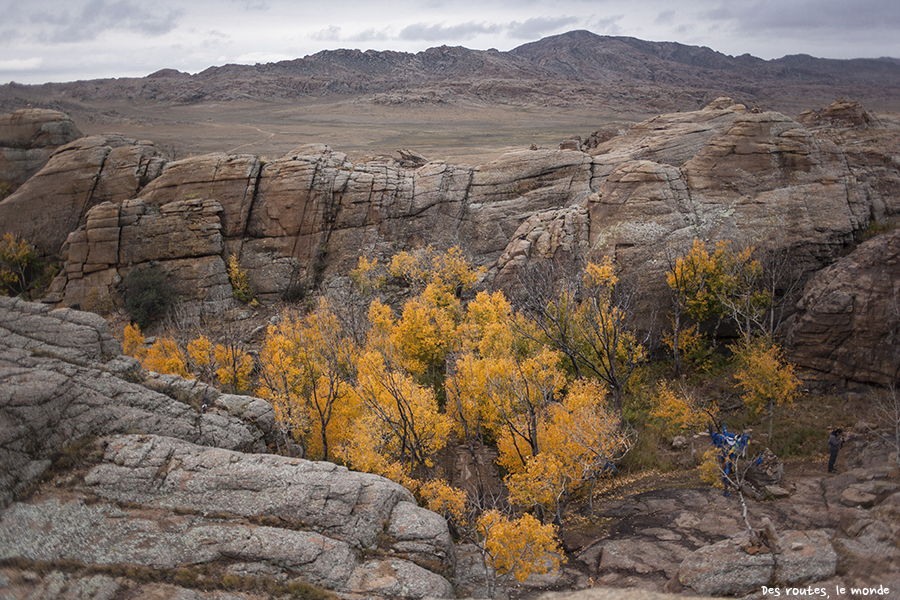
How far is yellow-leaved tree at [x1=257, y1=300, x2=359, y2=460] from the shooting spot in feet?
79.4

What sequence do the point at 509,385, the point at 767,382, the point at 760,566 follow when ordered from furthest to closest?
the point at 767,382 < the point at 509,385 < the point at 760,566

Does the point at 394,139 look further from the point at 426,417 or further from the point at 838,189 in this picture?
the point at 426,417

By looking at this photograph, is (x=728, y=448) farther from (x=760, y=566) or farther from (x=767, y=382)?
(x=767, y=382)

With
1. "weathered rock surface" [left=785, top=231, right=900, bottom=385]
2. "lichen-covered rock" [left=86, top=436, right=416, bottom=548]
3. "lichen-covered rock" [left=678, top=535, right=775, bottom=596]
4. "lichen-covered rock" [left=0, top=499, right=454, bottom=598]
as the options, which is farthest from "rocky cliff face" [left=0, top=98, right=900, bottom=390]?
"lichen-covered rock" [left=0, top=499, right=454, bottom=598]

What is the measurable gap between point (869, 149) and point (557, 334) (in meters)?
33.1

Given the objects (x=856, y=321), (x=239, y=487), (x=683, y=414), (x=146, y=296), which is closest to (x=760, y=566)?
(x=683, y=414)

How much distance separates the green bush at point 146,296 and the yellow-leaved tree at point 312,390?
925 inches

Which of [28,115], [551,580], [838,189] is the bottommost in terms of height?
[551,580]

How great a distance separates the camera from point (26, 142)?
2303 inches

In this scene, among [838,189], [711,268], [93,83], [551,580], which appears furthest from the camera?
[93,83]

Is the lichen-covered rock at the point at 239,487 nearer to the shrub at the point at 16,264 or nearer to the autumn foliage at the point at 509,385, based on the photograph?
the autumn foliage at the point at 509,385

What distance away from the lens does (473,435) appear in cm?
2544

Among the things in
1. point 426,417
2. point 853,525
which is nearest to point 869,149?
point 853,525

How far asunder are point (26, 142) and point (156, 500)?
2665 inches
